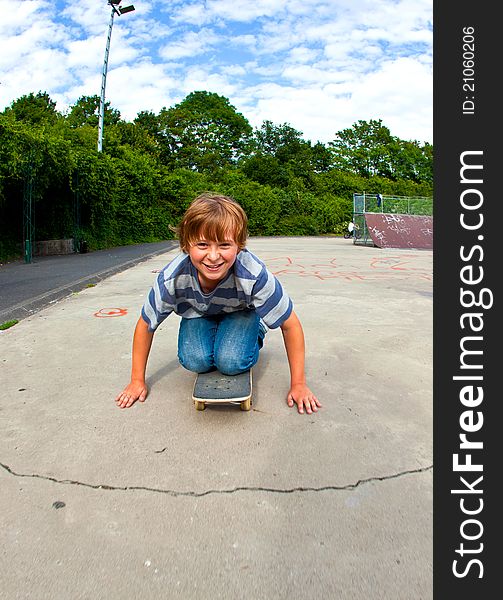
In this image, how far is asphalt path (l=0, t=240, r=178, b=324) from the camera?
506cm

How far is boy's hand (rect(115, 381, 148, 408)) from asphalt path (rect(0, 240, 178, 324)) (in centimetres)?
251

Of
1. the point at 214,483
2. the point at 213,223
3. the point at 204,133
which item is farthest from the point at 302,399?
the point at 204,133

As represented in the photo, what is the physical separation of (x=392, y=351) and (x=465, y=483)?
2.14 meters

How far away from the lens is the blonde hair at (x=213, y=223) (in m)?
2.14

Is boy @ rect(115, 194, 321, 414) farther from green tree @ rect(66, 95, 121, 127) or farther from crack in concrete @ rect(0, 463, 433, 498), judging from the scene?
green tree @ rect(66, 95, 121, 127)

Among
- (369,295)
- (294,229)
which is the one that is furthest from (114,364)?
(294,229)

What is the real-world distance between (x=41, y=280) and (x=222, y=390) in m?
5.81

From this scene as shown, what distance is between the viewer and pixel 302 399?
2.43m

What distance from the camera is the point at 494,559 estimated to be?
1.22 metres

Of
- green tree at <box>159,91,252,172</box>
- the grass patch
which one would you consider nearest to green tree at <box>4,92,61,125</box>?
green tree at <box>159,91,252,172</box>

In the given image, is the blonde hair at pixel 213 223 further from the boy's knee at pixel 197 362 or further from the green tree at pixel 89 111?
the green tree at pixel 89 111

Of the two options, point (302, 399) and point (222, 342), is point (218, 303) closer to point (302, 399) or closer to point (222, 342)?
point (222, 342)

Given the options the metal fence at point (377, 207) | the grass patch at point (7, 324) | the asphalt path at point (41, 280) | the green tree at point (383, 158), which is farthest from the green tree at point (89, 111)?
the grass patch at point (7, 324)

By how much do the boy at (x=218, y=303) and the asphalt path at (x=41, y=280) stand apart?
8.88 feet
